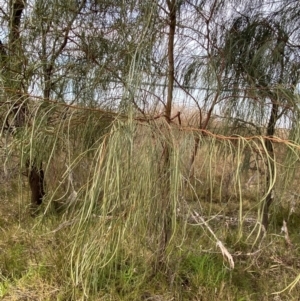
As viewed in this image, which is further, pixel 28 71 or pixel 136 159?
pixel 28 71

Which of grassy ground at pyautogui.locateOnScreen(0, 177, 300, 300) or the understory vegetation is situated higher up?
the understory vegetation

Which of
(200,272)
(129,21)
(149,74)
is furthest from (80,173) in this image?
(200,272)

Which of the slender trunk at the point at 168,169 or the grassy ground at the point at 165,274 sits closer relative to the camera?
the slender trunk at the point at 168,169

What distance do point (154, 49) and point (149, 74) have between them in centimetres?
12

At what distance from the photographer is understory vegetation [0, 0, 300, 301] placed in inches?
37.1

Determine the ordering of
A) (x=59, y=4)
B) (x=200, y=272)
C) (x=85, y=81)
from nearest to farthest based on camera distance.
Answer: (x=59, y=4)
(x=85, y=81)
(x=200, y=272)

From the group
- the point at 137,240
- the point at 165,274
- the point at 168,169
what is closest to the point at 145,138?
the point at 168,169

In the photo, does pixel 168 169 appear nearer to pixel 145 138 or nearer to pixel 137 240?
pixel 145 138

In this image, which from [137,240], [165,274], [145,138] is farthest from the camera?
[165,274]

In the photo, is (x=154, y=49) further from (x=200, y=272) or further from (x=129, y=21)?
(x=200, y=272)

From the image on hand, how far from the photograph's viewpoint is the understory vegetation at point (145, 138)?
37.1 inches

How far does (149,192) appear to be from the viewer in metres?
0.94

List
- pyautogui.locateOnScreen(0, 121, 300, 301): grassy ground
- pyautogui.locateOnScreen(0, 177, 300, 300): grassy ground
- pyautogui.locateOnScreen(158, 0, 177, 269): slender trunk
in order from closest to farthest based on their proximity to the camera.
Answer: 1. pyautogui.locateOnScreen(0, 121, 300, 301): grassy ground
2. pyautogui.locateOnScreen(158, 0, 177, 269): slender trunk
3. pyautogui.locateOnScreen(0, 177, 300, 300): grassy ground

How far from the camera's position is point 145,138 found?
98 cm
